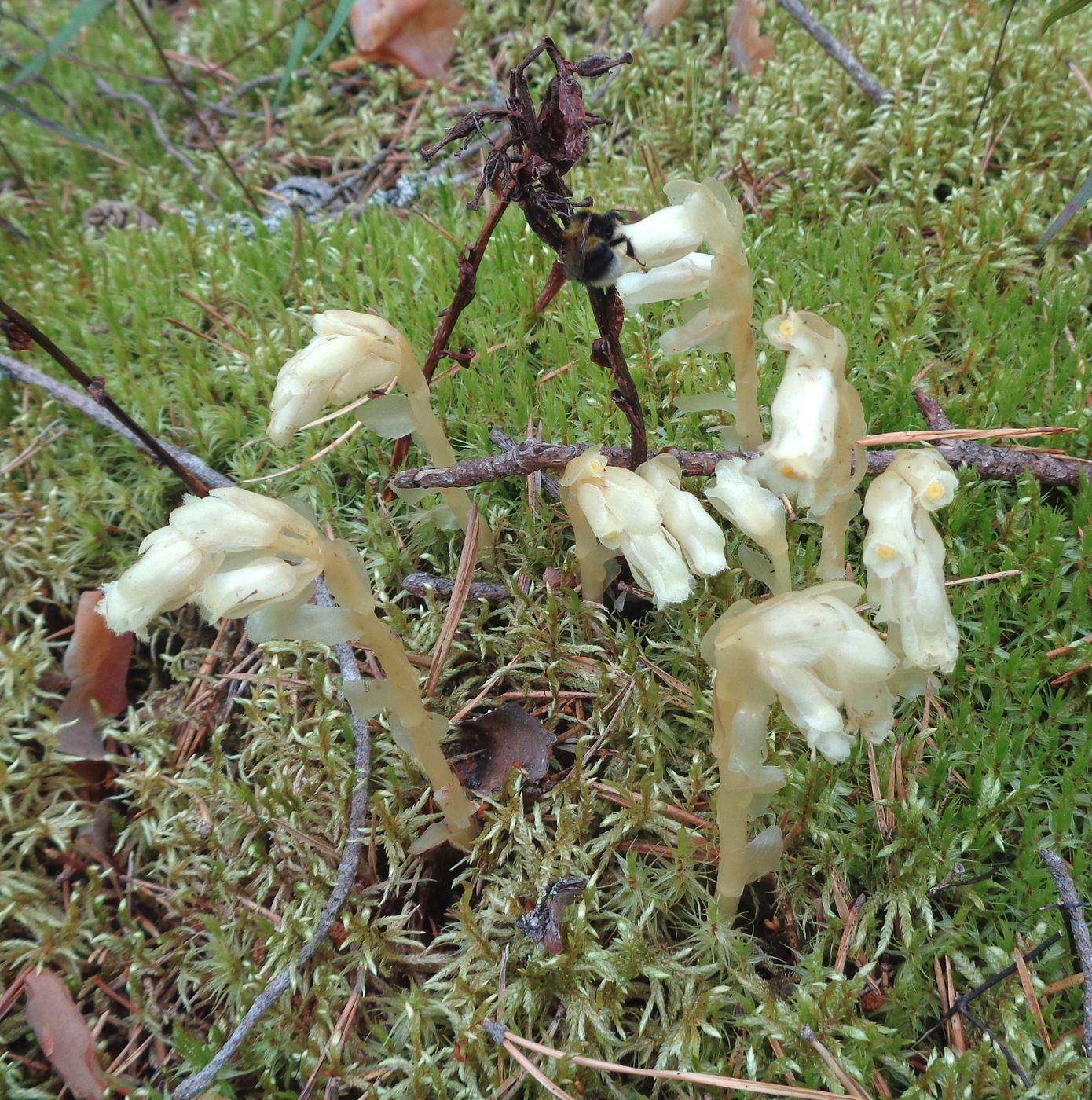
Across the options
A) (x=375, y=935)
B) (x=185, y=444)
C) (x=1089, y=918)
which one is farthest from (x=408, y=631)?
(x=1089, y=918)

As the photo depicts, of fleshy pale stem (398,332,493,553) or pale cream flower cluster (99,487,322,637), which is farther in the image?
fleshy pale stem (398,332,493,553)

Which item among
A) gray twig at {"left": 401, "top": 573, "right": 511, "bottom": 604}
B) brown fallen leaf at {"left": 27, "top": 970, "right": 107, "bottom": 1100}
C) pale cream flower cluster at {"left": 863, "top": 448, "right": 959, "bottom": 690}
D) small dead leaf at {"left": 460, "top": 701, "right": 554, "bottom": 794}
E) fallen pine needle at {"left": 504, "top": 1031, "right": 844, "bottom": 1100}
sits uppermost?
pale cream flower cluster at {"left": 863, "top": 448, "right": 959, "bottom": 690}

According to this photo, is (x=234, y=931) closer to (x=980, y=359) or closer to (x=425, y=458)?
(x=425, y=458)

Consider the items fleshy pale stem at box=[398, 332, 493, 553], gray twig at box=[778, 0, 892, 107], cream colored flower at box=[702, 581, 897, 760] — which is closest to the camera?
cream colored flower at box=[702, 581, 897, 760]

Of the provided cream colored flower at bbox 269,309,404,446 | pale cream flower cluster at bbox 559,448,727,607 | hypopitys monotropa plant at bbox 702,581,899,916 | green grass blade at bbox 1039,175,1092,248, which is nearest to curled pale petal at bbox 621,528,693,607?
pale cream flower cluster at bbox 559,448,727,607

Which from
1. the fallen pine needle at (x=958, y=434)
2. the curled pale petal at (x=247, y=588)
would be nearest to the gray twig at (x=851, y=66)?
the fallen pine needle at (x=958, y=434)

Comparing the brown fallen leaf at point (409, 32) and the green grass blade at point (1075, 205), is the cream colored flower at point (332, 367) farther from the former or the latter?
the brown fallen leaf at point (409, 32)

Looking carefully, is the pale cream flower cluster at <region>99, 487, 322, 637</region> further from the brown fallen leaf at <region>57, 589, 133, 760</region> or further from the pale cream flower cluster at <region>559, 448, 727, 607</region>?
the brown fallen leaf at <region>57, 589, 133, 760</region>

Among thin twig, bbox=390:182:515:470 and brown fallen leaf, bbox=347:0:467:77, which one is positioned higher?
brown fallen leaf, bbox=347:0:467:77

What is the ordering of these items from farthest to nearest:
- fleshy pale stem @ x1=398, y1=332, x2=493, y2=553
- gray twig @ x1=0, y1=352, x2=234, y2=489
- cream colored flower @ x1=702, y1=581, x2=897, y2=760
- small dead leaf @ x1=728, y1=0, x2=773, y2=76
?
1. small dead leaf @ x1=728, y1=0, x2=773, y2=76
2. gray twig @ x1=0, y1=352, x2=234, y2=489
3. fleshy pale stem @ x1=398, y1=332, x2=493, y2=553
4. cream colored flower @ x1=702, y1=581, x2=897, y2=760
